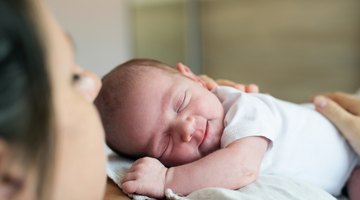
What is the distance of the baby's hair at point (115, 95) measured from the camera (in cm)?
86

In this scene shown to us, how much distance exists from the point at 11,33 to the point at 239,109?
0.54 meters

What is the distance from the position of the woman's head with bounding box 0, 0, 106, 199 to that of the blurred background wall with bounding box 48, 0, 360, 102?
7.93 feet

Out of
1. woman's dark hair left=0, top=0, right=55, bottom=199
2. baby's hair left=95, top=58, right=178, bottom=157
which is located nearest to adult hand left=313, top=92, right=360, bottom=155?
baby's hair left=95, top=58, right=178, bottom=157

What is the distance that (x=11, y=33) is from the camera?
38 centimetres

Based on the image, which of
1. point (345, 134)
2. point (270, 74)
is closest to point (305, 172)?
point (345, 134)

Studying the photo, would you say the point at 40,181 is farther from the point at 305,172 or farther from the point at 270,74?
the point at 270,74

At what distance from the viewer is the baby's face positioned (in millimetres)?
852

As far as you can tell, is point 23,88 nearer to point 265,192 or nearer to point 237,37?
point 265,192

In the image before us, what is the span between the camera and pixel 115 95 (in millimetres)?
862

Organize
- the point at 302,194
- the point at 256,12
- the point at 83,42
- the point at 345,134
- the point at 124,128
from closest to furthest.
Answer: the point at 302,194 < the point at 124,128 < the point at 345,134 < the point at 256,12 < the point at 83,42

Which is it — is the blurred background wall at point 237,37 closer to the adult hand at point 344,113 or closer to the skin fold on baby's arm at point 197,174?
the adult hand at point 344,113

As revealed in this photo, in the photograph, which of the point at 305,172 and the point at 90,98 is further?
the point at 305,172

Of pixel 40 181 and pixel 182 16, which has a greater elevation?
pixel 40 181

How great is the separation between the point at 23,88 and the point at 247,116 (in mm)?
526
